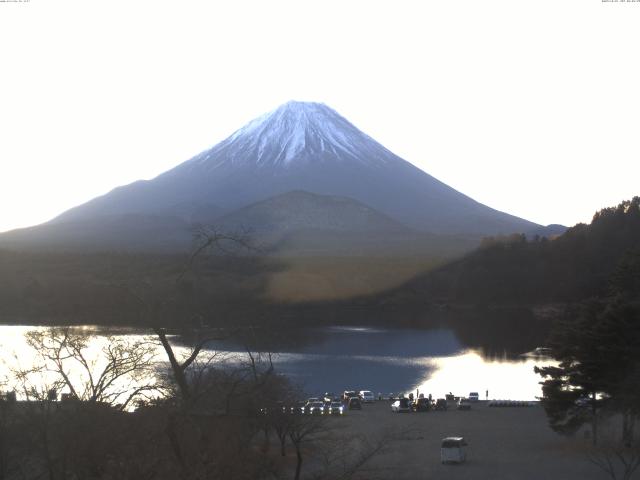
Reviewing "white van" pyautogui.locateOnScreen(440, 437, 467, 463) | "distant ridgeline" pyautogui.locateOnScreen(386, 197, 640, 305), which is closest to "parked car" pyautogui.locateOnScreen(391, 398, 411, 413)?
"white van" pyautogui.locateOnScreen(440, 437, 467, 463)

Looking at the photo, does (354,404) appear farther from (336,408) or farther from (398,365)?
(398,365)

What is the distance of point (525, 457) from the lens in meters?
10.4

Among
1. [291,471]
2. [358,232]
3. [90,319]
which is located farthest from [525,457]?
[358,232]

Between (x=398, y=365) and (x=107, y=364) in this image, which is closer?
(x=107, y=364)

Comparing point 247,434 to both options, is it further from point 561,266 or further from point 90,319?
point 561,266

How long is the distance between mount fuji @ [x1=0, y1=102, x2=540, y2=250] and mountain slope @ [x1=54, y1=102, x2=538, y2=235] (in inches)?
3.3

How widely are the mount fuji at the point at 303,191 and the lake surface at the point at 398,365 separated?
24.7 metres

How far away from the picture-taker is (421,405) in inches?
594

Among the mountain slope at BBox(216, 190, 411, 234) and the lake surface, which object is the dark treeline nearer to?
the lake surface

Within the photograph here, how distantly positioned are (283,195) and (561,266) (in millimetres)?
25644

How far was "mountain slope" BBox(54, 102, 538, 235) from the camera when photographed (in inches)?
2687

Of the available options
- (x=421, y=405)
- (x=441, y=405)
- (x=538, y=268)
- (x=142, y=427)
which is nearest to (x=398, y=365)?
(x=441, y=405)

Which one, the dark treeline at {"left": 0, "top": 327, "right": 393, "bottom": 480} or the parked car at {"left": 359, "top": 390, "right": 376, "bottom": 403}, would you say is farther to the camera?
the parked car at {"left": 359, "top": 390, "right": 376, "bottom": 403}

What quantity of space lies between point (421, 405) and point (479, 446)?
12.8 feet
